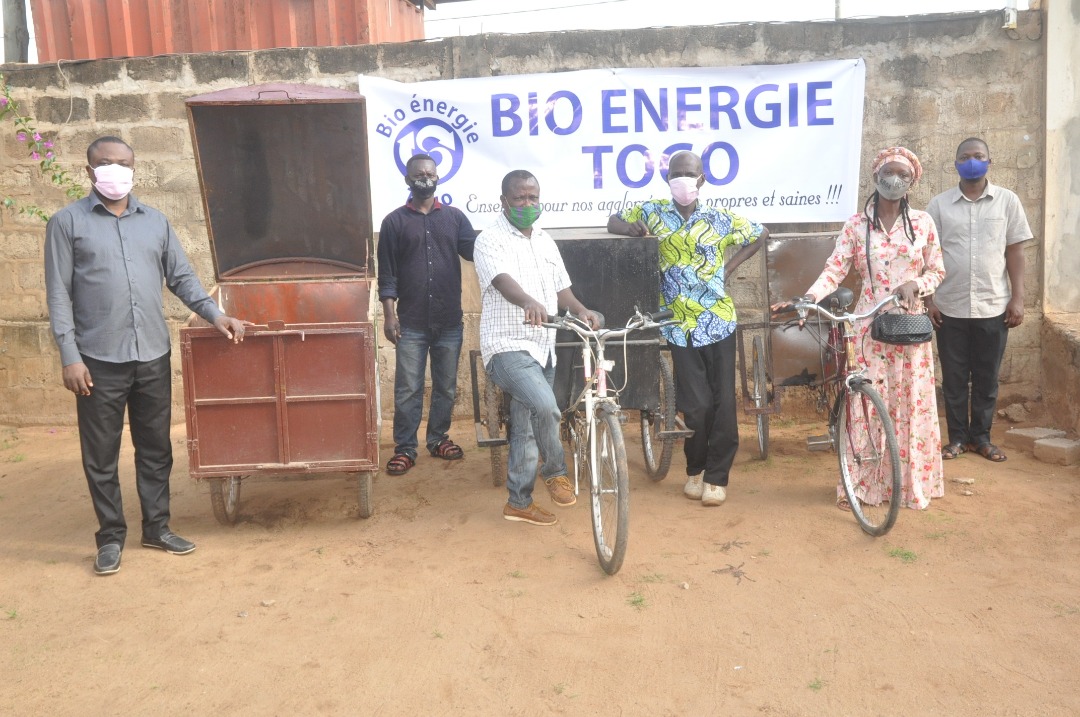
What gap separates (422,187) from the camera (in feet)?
19.2

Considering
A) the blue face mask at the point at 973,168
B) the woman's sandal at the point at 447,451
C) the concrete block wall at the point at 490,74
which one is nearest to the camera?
the blue face mask at the point at 973,168

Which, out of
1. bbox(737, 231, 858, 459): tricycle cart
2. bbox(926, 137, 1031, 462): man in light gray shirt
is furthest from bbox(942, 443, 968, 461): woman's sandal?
bbox(737, 231, 858, 459): tricycle cart

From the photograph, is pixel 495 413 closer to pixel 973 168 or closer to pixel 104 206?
pixel 104 206

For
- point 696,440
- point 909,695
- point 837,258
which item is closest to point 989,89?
point 837,258

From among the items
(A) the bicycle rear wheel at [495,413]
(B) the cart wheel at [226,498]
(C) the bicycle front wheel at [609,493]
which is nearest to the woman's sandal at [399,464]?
(A) the bicycle rear wheel at [495,413]

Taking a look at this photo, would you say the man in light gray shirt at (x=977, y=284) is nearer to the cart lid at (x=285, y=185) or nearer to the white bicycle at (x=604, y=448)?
the white bicycle at (x=604, y=448)

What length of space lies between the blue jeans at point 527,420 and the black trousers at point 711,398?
28.9 inches

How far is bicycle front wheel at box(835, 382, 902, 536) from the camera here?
15.5 ft

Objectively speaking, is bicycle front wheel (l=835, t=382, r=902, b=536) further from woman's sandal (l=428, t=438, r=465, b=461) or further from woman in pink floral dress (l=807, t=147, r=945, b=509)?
woman's sandal (l=428, t=438, r=465, b=461)

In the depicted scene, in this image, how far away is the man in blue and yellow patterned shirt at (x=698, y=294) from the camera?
16.7 feet

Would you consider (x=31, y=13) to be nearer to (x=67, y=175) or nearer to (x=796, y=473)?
(x=67, y=175)

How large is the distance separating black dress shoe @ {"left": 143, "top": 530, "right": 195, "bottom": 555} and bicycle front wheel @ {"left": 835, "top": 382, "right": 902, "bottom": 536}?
3.40 metres

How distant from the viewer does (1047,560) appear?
4.44 meters

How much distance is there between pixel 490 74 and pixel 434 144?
68 cm
